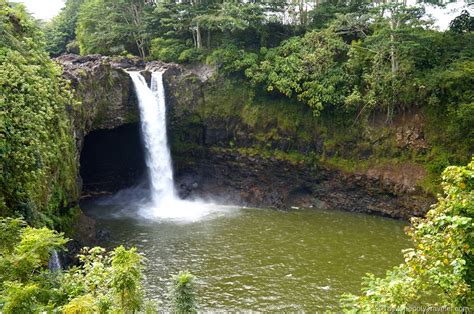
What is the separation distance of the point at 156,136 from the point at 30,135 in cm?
1390

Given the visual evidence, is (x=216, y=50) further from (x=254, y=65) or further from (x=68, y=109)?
(x=68, y=109)

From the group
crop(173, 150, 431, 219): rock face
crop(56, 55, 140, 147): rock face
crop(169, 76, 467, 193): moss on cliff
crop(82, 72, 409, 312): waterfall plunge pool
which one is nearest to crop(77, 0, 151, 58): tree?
crop(56, 55, 140, 147): rock face

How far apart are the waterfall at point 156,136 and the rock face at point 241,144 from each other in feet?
1.73

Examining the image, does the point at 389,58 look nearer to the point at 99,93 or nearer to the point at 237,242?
the point at 237,242

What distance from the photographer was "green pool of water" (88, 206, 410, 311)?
481 inches

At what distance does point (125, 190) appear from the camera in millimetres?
25312

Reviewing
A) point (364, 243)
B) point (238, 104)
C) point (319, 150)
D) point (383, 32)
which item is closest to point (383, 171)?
point (319, 150)

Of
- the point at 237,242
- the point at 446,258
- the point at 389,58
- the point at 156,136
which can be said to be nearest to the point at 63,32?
the point at 156,136

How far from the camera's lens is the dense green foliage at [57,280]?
5820 mm

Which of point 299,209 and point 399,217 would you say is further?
point 299,209

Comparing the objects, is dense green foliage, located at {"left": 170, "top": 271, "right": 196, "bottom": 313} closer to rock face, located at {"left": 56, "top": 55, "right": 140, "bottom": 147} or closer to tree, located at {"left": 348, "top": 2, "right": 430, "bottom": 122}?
rock face, located at {"left": 56, "top": 55, "right": 140, "bottom": 147}

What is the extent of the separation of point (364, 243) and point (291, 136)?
343 inches

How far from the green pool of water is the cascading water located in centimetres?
266

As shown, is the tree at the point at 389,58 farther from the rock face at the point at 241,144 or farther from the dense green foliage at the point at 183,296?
the dense green foliage at the point at 183,296
